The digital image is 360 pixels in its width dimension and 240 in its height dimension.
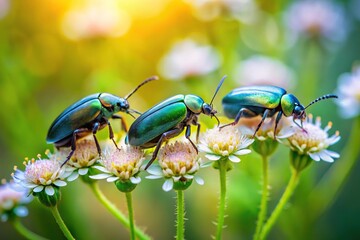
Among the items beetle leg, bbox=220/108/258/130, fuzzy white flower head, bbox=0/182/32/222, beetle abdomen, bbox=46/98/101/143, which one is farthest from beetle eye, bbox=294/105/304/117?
fuzzy white flower head, bbox=0/182/32/222

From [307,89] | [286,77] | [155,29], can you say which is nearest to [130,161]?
[307,89]

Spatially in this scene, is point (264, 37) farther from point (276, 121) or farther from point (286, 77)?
point (276, 121)

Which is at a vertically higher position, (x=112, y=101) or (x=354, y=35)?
(x=354, y=35)

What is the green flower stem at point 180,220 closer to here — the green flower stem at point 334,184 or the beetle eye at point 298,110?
the beetle eye at point 298,110

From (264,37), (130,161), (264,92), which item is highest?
(264,37)

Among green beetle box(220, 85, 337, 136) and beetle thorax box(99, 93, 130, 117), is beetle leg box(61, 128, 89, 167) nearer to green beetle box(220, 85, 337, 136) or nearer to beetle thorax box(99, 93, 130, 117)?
beetle thorax box(99, 93, 130, 117)

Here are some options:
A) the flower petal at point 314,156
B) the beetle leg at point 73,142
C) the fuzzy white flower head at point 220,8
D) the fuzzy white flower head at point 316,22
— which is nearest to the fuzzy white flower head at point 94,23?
the fuzzy white flower head at point 220,8
